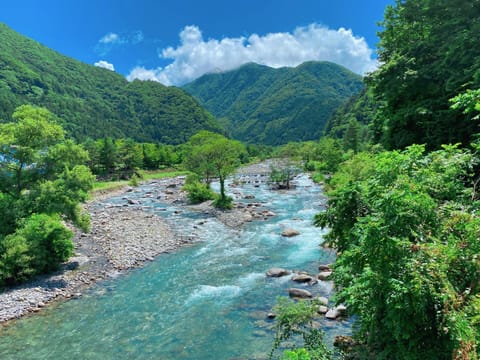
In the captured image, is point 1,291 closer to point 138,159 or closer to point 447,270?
point 447,270

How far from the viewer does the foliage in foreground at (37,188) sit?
1905cm

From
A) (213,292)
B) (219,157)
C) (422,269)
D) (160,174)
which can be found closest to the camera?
(422,269)

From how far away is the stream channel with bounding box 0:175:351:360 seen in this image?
42.8 feet

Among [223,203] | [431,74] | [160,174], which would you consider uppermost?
[431,74]

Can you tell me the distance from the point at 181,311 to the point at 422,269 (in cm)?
1285

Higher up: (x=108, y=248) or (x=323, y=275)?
(x=108, y=248)

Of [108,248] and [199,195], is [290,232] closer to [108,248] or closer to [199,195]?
[108,248]

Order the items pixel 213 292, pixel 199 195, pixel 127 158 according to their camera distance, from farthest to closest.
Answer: pixel 127 158 → pixel 199 195 → pixel 213 292

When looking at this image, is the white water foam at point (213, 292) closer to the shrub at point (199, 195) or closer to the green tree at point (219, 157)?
the green tree at point (219, 157)

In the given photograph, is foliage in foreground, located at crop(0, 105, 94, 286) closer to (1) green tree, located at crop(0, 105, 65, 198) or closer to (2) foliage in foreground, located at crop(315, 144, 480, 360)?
(1) green tree, located at crop(0, 105, 65, 198)

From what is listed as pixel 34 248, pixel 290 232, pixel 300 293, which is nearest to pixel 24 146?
pixel 34 248

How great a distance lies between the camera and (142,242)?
27078 mm

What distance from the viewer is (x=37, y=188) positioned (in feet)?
66.5

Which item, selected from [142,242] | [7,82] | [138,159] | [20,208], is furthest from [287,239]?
[7,82]
